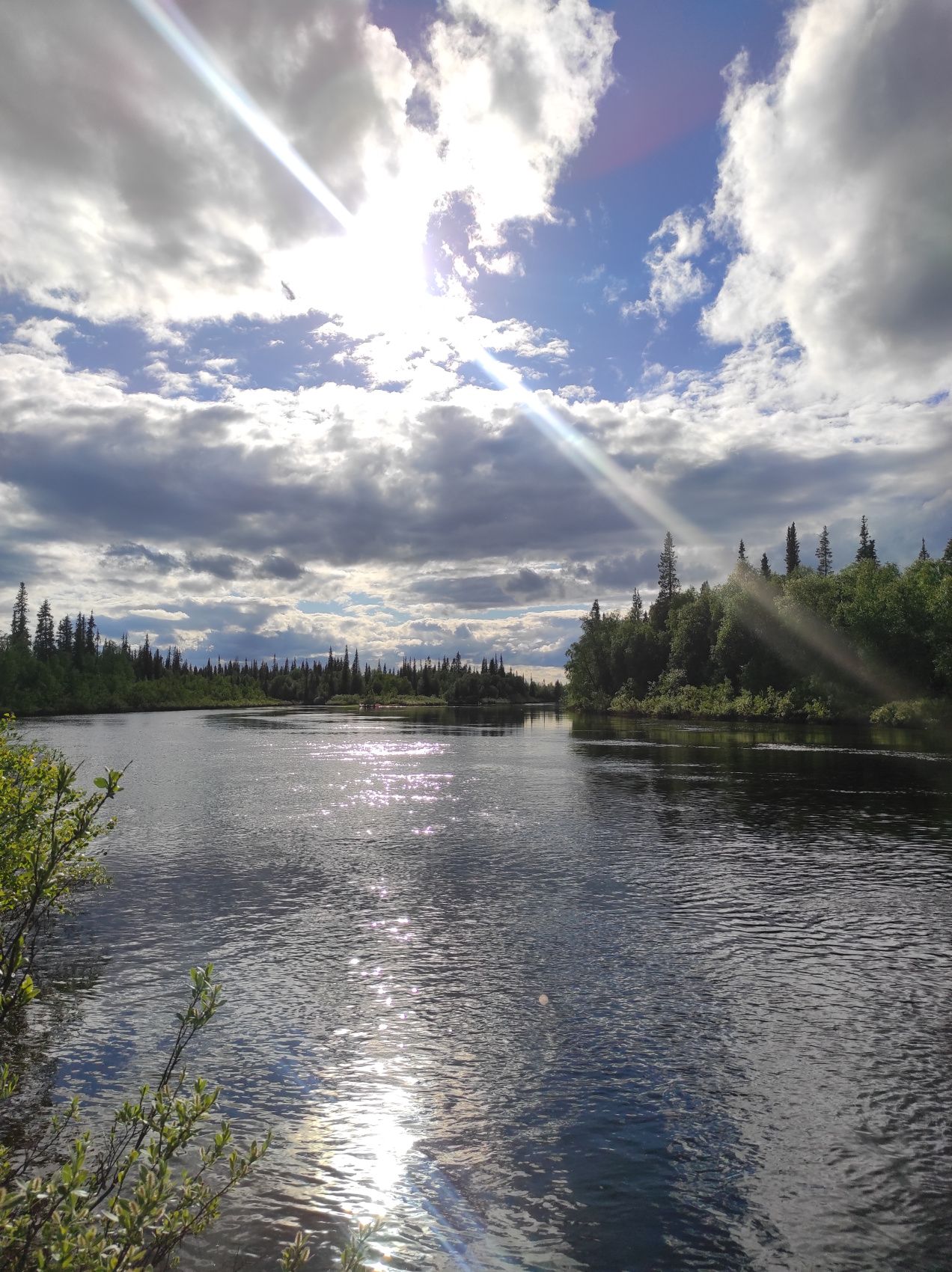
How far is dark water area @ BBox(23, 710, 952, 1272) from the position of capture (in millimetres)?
10664

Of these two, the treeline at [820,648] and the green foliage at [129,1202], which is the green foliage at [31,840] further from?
the treeline at [820,648]

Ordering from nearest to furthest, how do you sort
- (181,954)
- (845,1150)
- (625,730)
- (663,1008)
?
1. (845,1150)
2. (663,1008)
3. (181,954)
4. (625,730)

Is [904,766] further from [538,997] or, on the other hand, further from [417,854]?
[538,997]

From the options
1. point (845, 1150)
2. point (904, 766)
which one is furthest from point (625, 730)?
point (845, 1150)

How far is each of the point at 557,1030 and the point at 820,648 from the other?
13046 centimetres

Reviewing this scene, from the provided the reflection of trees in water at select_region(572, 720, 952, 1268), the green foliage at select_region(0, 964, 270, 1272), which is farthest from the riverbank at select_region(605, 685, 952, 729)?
the green foliage at select_region(0, 964, 270, 1272)

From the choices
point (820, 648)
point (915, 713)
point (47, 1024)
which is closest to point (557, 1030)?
point (47, 1024)

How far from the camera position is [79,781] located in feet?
171

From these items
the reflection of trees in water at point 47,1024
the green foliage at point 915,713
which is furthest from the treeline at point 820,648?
the reflection of trees in water at point 47,1024

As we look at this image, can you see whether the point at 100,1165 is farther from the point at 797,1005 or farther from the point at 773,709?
the point at 773,709

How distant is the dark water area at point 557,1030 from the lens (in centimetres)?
1066

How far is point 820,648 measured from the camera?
13438 centimetres

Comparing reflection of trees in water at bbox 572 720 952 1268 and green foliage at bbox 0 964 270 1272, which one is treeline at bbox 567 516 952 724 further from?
green foliage at bbox 0 964 270 1272

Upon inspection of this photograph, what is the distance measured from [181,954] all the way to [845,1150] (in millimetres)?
15381
